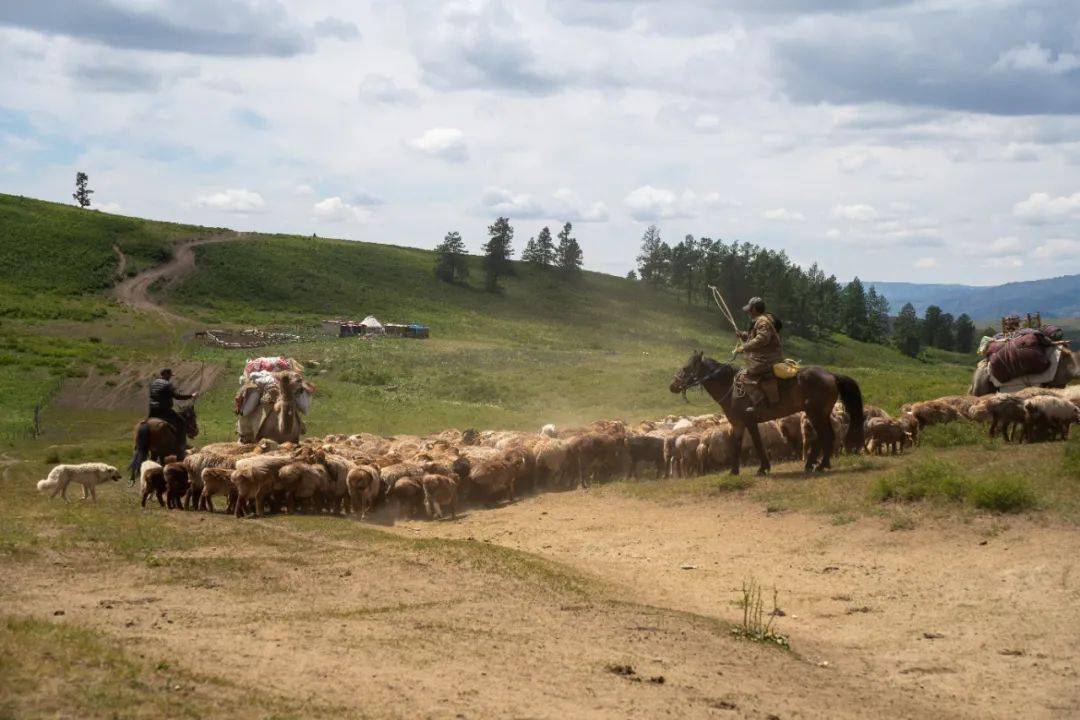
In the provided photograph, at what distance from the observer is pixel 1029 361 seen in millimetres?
23562

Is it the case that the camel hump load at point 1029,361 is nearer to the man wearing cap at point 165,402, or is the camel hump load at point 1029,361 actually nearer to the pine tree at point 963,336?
the man wearing cap at point 165,402

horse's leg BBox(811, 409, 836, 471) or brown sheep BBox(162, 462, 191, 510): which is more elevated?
horse's leg BBox(811, 409, 836, 471)

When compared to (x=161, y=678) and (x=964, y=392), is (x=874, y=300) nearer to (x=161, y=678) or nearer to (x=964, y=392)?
(x=964, y=392)

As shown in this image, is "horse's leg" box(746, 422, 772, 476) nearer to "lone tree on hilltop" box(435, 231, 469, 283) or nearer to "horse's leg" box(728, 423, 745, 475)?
"horse's leg" box(728, 423, 745, 475)

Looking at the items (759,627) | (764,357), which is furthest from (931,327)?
(759,627)

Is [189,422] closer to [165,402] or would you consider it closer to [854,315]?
[165,402]

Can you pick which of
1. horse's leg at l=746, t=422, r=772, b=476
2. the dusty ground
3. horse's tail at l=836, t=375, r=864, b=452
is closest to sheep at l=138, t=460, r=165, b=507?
the dusty ground

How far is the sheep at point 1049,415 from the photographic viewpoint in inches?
835

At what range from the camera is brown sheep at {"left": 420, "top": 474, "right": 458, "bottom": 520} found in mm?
20094

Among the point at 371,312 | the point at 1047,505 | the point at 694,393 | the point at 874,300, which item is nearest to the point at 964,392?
the point at 694,393

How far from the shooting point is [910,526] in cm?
1511

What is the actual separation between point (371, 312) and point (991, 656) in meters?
97.2

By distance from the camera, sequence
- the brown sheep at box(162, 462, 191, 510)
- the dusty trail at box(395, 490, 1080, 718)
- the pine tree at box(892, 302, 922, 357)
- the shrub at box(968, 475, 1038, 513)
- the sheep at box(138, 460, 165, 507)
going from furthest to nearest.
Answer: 1. the pine tree at box(892, 302, 922, 357)
2. the sheep at box(138, 460, 165, 507)
3. the brown sheep at box(162, 462, 191, 510)
4. the shrub at box(968, 475, 1038, 513)
5. the dusty trail at box(395, 490, 1080, 718)

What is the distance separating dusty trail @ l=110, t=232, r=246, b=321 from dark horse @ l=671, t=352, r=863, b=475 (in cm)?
7232
